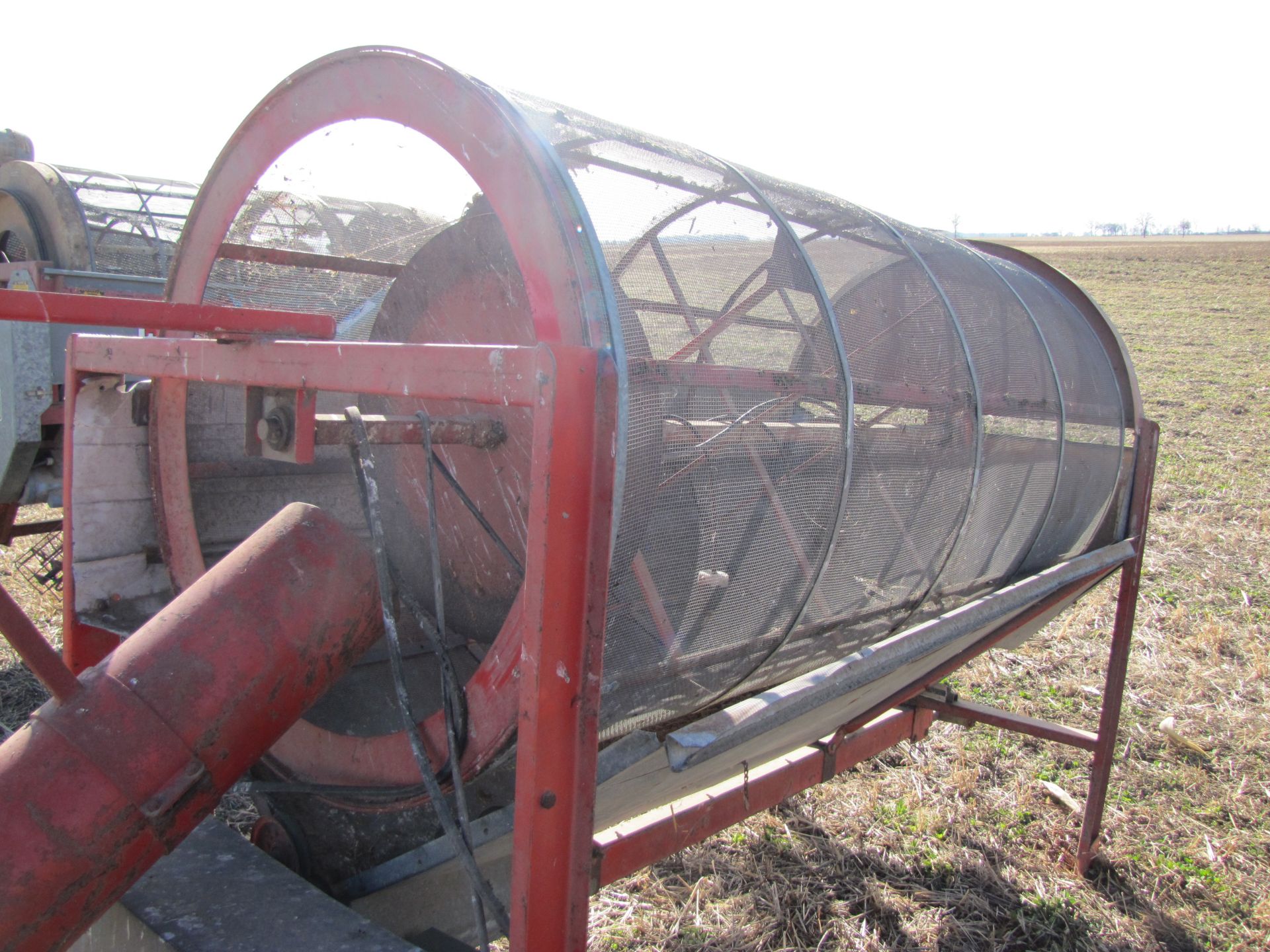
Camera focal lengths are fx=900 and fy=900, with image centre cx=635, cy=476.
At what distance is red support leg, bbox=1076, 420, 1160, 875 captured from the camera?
13.6ft

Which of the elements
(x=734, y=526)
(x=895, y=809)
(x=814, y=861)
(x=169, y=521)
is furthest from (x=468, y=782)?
(x=895, y=809)

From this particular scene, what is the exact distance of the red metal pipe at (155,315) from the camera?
1942 millimetres

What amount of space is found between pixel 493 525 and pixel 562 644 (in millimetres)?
1128

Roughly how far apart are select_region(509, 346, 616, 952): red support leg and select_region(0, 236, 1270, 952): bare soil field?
2324 millimetres

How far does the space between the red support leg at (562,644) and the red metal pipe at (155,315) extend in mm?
823

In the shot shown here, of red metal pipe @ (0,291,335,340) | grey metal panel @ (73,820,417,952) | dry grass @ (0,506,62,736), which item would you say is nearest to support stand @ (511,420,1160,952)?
grey metal panel @ (73,820,417,952)

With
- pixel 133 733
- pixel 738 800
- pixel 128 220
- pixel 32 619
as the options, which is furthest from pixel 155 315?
pixel 128 220

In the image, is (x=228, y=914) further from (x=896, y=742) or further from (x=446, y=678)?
(x=896, y=742)

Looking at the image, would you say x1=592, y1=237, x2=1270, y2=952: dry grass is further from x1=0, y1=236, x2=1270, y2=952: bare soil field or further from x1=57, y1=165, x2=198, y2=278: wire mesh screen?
x1=57, y1=165, x2=198, y2=278: wire mesh screen

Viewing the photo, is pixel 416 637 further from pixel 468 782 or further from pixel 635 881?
pixel 635 881

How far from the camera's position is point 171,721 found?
174 centimetres

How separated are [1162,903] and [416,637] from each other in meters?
3.51

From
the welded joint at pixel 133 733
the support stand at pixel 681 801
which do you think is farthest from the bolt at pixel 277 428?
the support stand at pixel 681 801

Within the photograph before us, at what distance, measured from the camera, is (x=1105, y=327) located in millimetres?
4316
